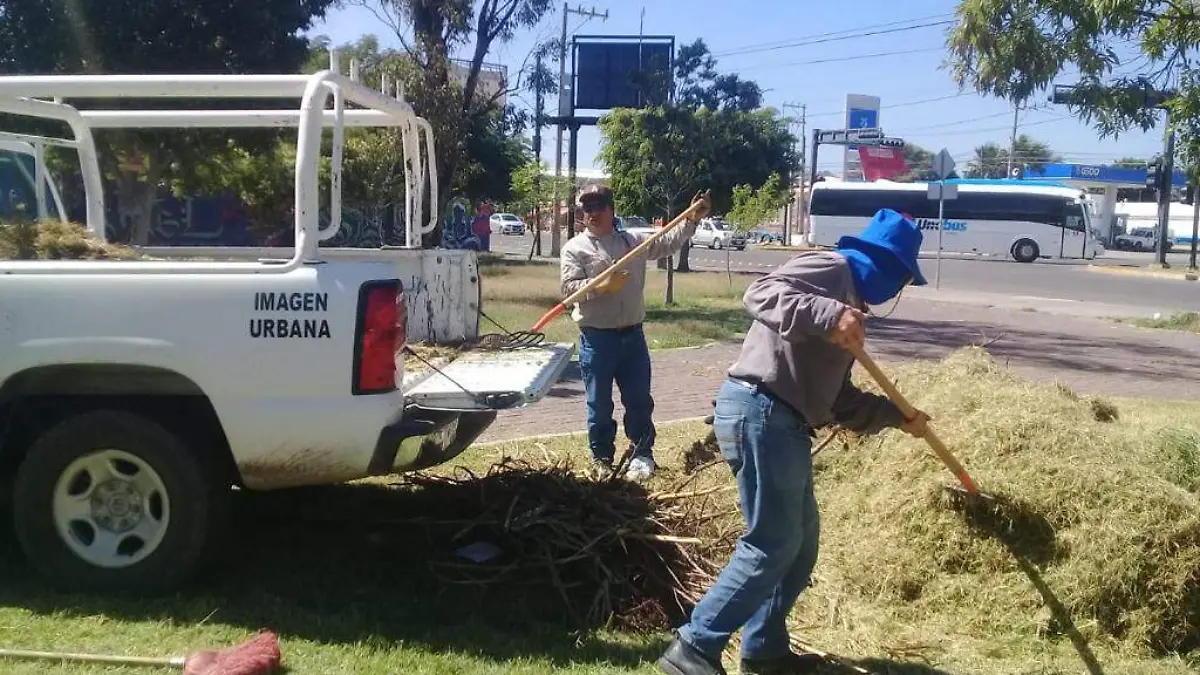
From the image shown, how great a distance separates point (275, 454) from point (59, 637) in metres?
1.02

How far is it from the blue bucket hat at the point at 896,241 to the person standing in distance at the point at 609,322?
2.29 m

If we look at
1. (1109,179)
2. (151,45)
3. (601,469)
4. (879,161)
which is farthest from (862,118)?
(601,469)

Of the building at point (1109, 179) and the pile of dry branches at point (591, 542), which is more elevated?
the building at point (1109, 179)

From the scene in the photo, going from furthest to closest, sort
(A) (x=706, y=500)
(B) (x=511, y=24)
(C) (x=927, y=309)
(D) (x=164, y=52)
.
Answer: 1. (C) (x=927, y=309)
2. (B) (x=511, y=24)
3. (D) (x=164, y=52)
4. (A) (x=706, y=500)

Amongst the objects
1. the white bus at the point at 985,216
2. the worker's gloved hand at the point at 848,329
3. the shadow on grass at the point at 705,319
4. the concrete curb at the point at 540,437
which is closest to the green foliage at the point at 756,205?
the shadow on grass at the point at 705,319

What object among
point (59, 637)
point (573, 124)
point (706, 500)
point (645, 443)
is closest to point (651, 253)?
point (645, 443)

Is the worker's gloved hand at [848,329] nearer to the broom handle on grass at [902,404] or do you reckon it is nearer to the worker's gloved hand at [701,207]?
the broom handle on grass at [902,404]

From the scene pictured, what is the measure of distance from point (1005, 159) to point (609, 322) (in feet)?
392

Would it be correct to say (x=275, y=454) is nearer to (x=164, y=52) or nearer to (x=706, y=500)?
(x=706, y=500)

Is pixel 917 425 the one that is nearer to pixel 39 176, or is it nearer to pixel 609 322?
pixel 609 322

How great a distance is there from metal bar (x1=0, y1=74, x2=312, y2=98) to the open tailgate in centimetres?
142

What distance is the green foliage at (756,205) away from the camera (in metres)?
21.4

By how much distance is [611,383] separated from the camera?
6.38 m

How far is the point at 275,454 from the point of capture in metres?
4.35
